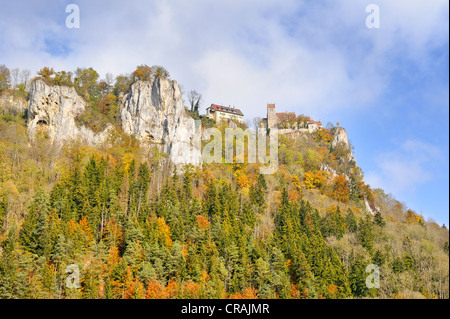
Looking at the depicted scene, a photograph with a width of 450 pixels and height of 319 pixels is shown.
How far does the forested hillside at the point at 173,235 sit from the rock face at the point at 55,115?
6.41 ft

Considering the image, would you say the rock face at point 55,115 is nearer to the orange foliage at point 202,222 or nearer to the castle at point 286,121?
the orange foliage at point 202,222

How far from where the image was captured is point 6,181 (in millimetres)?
40000

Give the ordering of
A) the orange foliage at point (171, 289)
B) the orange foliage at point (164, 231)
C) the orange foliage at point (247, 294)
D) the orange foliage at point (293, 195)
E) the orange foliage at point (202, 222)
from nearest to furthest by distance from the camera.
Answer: the orange foliage at point (171, 289), the orange foliage at point (247, 294), the orange foliage at point (164, 231), the orange foliage at point (202, 222), the orange foliage at point (293, 195)

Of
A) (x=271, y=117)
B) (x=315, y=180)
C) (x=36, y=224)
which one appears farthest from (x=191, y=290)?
(x=271, y=117)

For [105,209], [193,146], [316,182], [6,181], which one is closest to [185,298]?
[105,209]

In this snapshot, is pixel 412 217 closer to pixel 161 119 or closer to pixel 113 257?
pixel 161 119

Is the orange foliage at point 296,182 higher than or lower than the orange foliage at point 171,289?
higher

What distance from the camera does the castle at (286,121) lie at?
291ft

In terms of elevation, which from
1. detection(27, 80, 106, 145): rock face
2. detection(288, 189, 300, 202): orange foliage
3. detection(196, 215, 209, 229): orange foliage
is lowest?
detection(196, 215, 209, 229): orange foliage

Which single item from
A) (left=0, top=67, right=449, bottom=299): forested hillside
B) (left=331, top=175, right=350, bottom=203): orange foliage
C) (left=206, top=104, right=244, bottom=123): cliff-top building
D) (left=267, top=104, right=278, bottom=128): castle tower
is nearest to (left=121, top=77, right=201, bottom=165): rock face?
(left=0, top=67, right=449, bottom=299): forested hillside

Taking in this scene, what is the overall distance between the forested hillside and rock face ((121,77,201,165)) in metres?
3.66

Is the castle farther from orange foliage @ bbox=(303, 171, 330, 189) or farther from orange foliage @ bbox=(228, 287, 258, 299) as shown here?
orange foliage @ bbox=(228, 287, 258, 299)

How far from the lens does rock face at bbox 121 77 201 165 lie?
6212cm

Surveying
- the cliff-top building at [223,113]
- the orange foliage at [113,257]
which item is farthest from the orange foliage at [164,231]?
the cliff-top building at [223,113]
